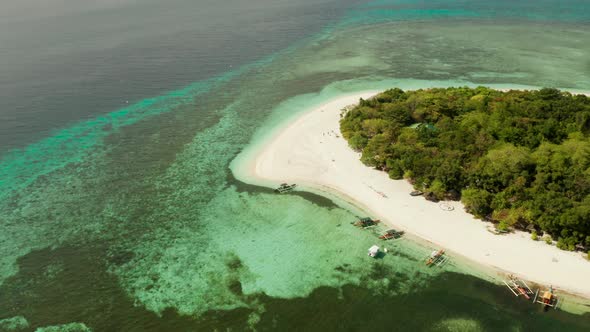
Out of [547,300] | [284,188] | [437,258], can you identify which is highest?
[284,188]

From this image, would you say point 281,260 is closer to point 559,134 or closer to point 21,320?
point 21,320

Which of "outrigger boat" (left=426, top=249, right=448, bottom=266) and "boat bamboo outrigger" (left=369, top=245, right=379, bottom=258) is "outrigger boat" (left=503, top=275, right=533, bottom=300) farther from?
"boat bamboo outrigger" (left=369, top=245, right=379, bottom=258)

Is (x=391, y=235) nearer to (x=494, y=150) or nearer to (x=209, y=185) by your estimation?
(x=494, y=150)

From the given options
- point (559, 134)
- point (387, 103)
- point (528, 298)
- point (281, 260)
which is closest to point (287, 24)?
point (387, 103)

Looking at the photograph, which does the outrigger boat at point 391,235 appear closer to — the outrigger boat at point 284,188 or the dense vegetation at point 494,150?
the dense vegetation at point 494,150

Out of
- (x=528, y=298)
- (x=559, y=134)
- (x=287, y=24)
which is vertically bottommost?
(x=528, y=298)

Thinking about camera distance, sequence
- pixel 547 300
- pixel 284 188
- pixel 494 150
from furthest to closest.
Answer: pixel 284 188 → pixel 494 150 → pixel 547 300

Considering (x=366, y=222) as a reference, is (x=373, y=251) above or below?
below

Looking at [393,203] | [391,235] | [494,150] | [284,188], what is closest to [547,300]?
[391,235]

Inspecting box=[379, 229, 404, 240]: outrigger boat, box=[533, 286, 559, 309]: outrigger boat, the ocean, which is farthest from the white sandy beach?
the ocean
